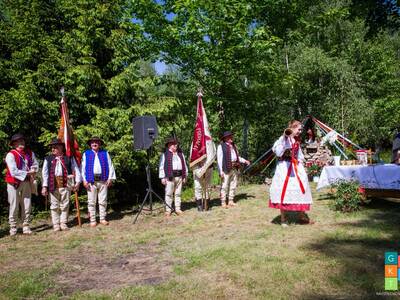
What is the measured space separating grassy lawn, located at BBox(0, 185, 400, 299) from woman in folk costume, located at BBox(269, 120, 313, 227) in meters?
0.44

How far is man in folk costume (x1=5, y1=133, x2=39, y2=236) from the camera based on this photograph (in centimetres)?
729

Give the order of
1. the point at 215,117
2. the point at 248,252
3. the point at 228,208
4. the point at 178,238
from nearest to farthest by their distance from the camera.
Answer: the point at 248,252 < the point at 178,238 < the point at 228,208 < the point at 215,117

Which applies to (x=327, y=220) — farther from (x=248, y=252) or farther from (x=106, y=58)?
(x=106, y=58)

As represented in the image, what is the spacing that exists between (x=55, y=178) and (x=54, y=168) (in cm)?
21

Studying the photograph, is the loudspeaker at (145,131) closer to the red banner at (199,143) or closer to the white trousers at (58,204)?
the red banner at (199,143)

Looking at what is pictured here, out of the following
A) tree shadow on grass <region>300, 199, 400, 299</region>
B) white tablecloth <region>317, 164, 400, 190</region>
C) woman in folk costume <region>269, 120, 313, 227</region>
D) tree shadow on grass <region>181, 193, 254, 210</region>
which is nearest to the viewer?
tree shadow on grass <region>300, 199, 400, 299</region>

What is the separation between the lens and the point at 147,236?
6.82 meters

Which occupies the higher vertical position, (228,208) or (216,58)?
(216,58)

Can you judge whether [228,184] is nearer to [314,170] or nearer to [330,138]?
[314,170]

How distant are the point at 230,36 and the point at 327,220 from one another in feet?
22.4

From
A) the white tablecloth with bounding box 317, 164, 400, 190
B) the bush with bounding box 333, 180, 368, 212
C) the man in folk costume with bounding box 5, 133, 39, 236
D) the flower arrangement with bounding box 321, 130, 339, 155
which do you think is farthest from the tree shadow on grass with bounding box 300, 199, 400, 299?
the flower arrangement with bounding box 321, 130, 339, 155

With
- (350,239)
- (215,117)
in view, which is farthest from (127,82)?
(350,239)

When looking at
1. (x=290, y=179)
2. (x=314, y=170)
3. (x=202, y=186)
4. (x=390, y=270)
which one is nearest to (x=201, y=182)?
(x=202, y=186)

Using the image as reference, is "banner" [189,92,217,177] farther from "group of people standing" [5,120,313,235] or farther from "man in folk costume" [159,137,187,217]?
"man in folk costume" [159,137,187,217]
